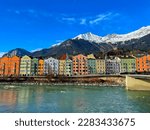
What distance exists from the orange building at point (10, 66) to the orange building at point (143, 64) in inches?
1110

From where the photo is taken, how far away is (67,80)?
51062mm

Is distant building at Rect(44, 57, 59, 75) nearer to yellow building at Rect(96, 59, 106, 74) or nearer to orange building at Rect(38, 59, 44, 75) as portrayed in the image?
orange building at Rect(38, 59, 44, 75)

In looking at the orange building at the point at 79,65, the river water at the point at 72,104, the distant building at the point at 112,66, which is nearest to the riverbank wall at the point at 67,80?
the orange building at the point at 79,65

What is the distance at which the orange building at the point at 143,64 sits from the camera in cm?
5837

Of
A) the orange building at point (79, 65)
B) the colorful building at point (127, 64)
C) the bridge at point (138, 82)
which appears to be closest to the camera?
the bridge at point (138, 82)

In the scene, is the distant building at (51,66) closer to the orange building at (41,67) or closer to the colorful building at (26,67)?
the orange building at (41,67)

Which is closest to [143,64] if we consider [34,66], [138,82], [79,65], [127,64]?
[127,64]

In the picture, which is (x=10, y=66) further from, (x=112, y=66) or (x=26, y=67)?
(x=112, y=66)

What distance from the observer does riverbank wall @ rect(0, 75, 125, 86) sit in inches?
1897

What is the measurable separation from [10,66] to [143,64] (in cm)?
3106

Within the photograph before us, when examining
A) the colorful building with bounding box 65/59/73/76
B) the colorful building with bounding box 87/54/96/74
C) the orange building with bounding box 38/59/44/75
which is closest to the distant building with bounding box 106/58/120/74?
the colorful building with bounding box 87/54/96/74

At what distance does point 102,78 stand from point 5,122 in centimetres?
4513

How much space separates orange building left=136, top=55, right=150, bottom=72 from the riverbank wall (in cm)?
1275

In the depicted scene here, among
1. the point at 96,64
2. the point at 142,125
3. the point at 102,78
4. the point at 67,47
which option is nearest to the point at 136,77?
the point at 102,78
